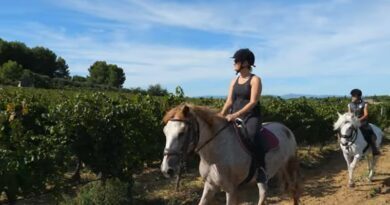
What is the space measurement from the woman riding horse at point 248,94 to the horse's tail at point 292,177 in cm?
141

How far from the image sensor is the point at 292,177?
7445mm

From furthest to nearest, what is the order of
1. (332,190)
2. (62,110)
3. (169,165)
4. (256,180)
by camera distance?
(332,190)
(62,110)
(256,180)
(169,165)

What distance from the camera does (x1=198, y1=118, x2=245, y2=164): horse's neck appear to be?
5517 millimetres

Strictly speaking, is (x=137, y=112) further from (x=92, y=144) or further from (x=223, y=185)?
(x=223, y=185)

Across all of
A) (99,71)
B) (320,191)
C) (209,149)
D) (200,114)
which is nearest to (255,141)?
(209,149)

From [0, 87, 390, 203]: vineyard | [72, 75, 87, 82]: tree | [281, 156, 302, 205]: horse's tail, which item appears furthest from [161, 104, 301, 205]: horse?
[72, 75, 87, 82]: tree

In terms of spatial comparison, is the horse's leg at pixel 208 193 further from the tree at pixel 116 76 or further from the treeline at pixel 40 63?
the tree at pixel 116 76

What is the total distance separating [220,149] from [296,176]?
2371 millimetres

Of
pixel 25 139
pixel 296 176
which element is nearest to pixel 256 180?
pixel 296 176

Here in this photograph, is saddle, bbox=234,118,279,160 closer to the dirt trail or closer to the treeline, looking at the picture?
the dirt trail

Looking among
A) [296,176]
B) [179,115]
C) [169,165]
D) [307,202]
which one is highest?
[179,115]

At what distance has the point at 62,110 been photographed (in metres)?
8.91

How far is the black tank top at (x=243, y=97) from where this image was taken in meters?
6.03

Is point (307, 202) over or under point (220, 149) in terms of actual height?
under
